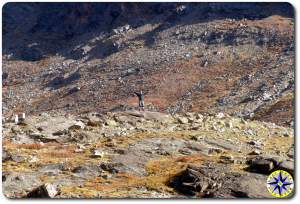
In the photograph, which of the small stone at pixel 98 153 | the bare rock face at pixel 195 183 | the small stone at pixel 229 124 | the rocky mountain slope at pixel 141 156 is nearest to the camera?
the bare rock face at pixel 195 183

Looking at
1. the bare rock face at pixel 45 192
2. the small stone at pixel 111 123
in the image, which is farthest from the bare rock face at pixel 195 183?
the small stone at pixel 111 123

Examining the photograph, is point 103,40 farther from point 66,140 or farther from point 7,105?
point 66,140

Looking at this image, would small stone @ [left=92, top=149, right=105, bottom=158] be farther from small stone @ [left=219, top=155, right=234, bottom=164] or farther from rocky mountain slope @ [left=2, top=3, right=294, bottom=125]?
rocky mountain slope @ [left=2, top=3, right=294, bottom=125]

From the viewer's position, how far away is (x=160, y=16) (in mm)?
90938

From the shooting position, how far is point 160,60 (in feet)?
246

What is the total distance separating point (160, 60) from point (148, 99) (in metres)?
11.0

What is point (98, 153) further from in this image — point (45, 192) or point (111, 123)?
point (45, 192)

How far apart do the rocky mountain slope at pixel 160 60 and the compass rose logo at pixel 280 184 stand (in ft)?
87.1

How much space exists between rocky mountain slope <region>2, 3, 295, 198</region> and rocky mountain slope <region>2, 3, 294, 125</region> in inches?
7.8

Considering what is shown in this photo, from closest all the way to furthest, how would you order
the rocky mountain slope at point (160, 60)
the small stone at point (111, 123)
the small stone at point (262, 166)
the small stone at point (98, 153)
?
the small stone at point (262, 166) → the small stone at point (98, 153) → the small stone at point (111, 123) → the rocky mountain slope at point (160, 60)

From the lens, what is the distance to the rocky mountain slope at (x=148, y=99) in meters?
22.8

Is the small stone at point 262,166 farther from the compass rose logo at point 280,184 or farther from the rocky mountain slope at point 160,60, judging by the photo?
the rocky mountain slope at point 160,60

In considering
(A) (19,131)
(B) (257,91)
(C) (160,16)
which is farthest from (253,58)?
(A) (19,131)

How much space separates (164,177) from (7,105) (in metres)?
52.2
